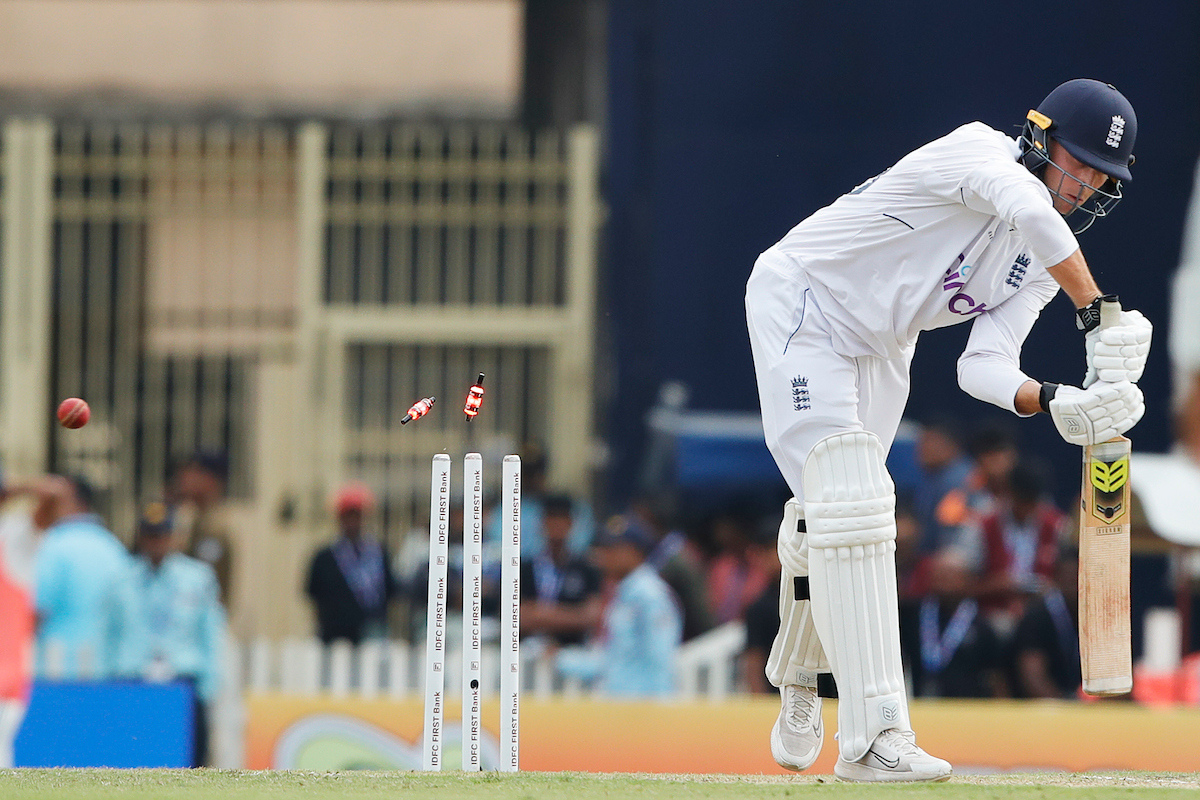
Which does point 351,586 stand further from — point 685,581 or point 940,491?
point 940,491

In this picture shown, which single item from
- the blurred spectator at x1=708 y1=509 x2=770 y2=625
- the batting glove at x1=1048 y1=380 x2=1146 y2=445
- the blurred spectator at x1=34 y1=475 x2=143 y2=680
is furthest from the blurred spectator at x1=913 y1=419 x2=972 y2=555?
the batting glove at x1=1048 y1=380 x2=1146 y2=445

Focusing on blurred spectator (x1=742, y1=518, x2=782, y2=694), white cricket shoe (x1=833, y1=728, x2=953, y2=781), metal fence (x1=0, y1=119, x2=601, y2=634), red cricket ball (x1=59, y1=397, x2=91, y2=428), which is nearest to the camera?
white cricket shoe (x1=833, y1=728, x2=953, y2=781)

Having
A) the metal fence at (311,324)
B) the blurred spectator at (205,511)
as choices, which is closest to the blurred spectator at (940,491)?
the metal fence at (311,324)

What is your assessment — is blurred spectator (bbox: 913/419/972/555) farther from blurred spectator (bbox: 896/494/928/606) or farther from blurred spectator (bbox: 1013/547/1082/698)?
blurred spectator (bbox: 1013/547/1082/698)

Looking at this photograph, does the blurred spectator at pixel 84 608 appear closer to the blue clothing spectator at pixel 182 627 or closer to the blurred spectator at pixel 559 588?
the blue clothing spectator at pixel 182 627

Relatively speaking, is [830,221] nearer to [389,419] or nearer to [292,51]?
[389,419]

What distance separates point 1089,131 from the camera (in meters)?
4.54

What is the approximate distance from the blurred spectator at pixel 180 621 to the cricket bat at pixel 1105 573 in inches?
223

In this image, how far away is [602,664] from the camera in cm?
898

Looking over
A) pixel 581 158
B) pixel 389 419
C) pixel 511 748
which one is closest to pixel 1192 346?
pixel 581 158

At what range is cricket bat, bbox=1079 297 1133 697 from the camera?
4492 mm

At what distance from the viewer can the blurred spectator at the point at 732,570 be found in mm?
9945

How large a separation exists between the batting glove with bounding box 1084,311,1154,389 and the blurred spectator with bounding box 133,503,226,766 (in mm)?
5912

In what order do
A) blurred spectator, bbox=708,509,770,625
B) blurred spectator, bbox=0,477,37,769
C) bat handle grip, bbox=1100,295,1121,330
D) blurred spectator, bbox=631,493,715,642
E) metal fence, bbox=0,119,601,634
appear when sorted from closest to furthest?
bat handle grip, bbox=1100,295,1121,330, blurred spectator, bbox=0,477,37,769, blurred spectator, bbox=631,493,715,642, blurred spectator, bbox=708,509,770,625, metal fence, bbox=0,119,601,634
